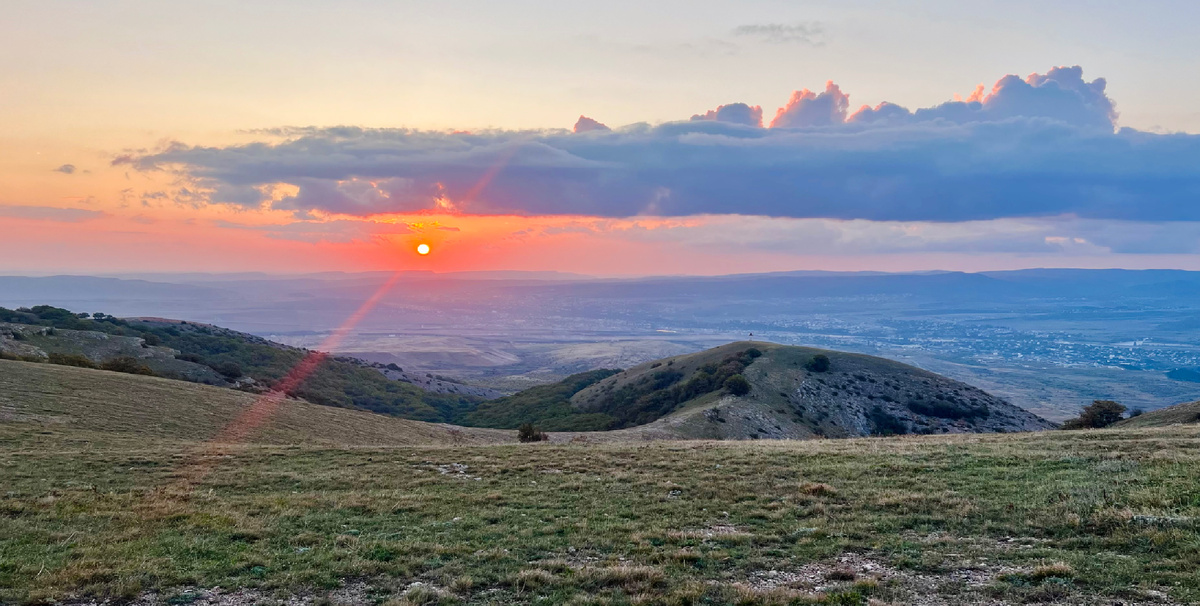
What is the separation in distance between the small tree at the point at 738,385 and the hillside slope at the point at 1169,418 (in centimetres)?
3294

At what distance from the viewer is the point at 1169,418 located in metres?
37.1

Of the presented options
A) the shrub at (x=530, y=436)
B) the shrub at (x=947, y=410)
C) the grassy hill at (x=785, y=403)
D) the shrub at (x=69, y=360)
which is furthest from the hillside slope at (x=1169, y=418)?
the shrub at (x=69, y=360)

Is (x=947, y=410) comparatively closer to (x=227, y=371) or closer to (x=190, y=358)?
(x=227, y=371)

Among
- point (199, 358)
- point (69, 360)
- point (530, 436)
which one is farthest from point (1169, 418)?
point (199, 358)

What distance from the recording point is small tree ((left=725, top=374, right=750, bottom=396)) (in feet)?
223

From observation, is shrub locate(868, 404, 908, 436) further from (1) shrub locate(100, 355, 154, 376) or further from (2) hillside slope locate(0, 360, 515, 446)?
(1) shrub locate(100, 355, 154, 376)

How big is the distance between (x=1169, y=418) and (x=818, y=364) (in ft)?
138

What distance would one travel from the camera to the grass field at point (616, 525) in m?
10.5

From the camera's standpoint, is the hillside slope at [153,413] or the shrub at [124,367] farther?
the shrub at [124,367]

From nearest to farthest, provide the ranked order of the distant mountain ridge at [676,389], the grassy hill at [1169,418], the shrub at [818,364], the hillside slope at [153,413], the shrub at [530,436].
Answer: the hillside slope at [153,413] → the grassy hill at [1169,418] → the shrub at [530,436] → the distant mountain ridge at [676,389] → the shrub at [818,364]

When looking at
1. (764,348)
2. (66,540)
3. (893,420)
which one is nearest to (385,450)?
(66,540)

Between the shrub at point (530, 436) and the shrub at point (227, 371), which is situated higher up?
the shrub at point (227, 371)

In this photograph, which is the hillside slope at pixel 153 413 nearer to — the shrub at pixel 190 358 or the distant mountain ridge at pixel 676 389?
the distant mountain ridge at pixel 676 389

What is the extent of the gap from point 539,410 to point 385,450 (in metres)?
68.5
